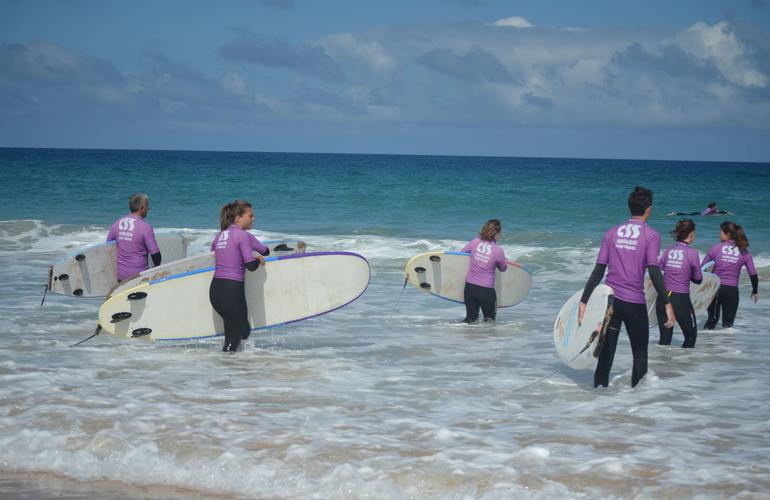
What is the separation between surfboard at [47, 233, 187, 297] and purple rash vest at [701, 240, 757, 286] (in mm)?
7220

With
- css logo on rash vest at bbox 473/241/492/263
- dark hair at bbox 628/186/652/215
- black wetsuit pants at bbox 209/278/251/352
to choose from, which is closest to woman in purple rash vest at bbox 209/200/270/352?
black wetsuit pants at bbox 209/278/251/352

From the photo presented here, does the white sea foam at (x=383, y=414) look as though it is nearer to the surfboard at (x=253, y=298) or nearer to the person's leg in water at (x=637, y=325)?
the surfboard at (x=253, y=298)

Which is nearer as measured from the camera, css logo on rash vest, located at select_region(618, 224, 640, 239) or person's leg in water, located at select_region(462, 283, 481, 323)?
css logo on rash vest, located at select_region(618, 224, 640, 239)

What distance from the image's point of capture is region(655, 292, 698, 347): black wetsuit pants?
923cm

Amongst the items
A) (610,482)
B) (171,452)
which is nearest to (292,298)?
(171,452)

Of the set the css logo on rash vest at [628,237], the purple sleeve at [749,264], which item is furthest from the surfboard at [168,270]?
the purple sleeve at [749,264]

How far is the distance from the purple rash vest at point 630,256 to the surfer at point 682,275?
9.04 ft

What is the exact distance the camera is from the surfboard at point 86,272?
1030 centimetres

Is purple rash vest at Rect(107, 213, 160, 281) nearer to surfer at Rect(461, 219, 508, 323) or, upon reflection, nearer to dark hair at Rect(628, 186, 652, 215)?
surfer at Rect(461, 219, 508, 323)

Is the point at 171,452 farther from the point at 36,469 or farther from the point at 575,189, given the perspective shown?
the point at 575,189

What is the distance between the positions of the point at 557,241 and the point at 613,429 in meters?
17.4

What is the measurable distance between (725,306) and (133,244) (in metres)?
7.04

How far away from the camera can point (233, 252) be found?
316 inches

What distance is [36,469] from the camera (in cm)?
538
